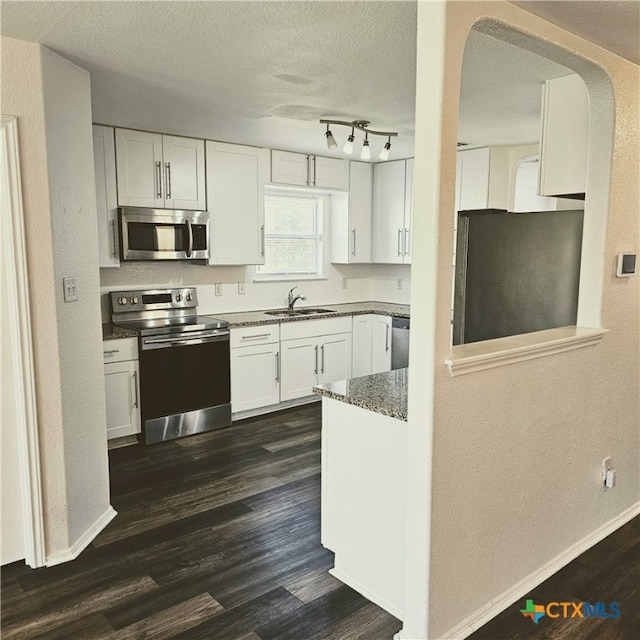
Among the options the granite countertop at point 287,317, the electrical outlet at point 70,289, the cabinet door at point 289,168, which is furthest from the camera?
the cabinet door at point 289,168

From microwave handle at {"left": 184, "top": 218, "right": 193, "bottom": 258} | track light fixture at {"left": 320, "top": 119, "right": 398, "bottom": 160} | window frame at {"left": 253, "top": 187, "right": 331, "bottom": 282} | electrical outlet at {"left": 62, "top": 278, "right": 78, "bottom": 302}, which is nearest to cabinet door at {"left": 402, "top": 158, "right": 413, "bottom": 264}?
window frame at {"left": 253, "top": 187, "right": 331, "bottom": 282}

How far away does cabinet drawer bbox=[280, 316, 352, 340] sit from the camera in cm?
483

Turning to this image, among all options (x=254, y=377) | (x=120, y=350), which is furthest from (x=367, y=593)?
(x=254, y=377)

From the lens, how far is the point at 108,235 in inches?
160

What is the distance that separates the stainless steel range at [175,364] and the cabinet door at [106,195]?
395 millimetres

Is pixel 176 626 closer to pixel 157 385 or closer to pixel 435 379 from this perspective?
pixel 435 379

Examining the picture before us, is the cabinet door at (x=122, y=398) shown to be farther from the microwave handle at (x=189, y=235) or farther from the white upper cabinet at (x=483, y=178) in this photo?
the white upper cabinet at (x=483, y=178)

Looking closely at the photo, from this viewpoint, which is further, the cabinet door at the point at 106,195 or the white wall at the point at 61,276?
the cabinet door at the point at 106,195

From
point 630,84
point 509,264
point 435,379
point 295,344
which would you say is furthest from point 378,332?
point 435,379

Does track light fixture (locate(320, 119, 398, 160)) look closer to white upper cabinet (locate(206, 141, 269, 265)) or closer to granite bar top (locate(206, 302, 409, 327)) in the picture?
white upper cabinet (locate(206, 141, 269, 265))

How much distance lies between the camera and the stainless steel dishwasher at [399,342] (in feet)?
16.8

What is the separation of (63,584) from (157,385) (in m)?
1.77

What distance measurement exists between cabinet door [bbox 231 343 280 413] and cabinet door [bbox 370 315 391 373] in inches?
43.0

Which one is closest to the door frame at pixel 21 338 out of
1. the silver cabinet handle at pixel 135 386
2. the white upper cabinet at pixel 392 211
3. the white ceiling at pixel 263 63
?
the white ceiling at pixel 263 63
